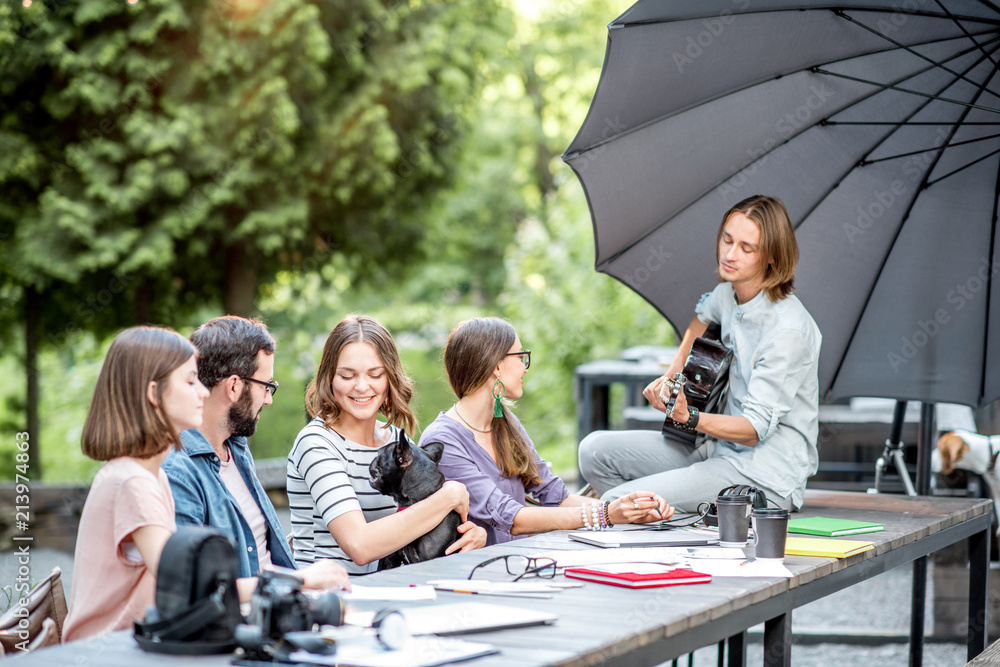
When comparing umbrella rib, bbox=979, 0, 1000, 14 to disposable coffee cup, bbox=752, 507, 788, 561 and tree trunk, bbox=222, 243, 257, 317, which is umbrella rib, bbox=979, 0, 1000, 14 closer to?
disposable coffee cup, bbox=752, 507, 788, 561

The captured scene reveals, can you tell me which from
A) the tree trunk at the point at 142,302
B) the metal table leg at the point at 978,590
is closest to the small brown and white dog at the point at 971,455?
the metal table leg at the point at 978,590

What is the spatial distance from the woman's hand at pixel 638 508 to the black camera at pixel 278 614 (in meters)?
1.60

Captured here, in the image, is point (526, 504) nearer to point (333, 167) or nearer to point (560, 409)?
point (333, 167)

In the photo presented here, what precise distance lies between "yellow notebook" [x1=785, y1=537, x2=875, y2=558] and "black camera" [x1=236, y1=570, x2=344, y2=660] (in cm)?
159

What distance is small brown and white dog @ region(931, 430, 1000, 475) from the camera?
201 inches

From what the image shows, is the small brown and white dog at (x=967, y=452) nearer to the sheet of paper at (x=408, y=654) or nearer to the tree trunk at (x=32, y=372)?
the sheet of paper at (x=408, y=654)

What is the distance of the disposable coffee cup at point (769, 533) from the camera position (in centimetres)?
290

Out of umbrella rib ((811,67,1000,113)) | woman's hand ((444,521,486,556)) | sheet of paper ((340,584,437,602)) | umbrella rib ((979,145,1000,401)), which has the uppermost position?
umbrella rib ((811,67,1000,113))

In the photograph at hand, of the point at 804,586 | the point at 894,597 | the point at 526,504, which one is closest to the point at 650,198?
the point at 526,504

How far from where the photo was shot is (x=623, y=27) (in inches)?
159

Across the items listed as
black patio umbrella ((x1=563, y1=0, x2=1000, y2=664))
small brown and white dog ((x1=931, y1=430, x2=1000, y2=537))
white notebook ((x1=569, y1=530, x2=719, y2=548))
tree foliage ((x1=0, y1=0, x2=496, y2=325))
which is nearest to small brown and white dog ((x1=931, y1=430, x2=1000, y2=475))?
small brown and white dog ((x1=931, y1=430, x2=1000, y2=537))

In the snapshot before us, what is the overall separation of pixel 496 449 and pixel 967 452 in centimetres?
269

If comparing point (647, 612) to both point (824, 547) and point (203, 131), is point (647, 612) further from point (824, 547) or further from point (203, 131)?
point (203, 131)

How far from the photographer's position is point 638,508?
345 centimetres
